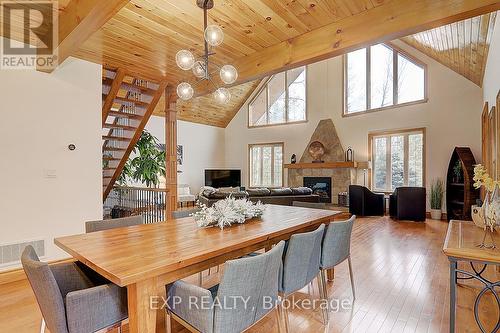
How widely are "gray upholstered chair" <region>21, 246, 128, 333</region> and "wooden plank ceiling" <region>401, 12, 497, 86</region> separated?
15.7 ft

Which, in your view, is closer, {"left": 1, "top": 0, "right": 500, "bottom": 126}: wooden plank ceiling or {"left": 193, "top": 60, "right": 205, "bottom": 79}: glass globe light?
{"left": 1, "top": 0, "right": 500, "bottom": 126}: wooden plank ceiling

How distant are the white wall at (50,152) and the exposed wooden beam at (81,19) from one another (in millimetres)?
818

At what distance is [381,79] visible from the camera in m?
7.39

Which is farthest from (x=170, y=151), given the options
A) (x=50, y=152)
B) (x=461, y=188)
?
(x=461, y=188)

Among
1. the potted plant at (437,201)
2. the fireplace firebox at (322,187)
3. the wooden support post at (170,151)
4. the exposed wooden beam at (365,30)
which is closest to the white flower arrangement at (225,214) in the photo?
the exposed wooden beam at (365,30)

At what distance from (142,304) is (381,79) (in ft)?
26.2

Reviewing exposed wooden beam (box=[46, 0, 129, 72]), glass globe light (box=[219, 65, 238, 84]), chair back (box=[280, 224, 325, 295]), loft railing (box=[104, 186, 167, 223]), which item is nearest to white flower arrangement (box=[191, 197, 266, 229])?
chair back (box=[280, 224, 325, 295])

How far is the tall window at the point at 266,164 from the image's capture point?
31.4ft

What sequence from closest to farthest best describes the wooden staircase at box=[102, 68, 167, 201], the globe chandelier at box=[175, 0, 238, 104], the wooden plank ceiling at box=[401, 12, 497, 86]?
the globe chandelier at box=[175, 0, 238, 104] → the wooden plank ceiling at box=[401, 12, 497, 86] → the wooden staircase at box=[102, 68, 167, 201]

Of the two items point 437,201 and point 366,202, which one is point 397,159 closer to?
point 437,201

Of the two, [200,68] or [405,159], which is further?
[405,159]

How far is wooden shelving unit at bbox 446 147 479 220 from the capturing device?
17.5ft

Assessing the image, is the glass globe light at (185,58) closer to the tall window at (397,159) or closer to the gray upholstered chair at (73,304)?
the gray upholstered chair at (73,304)

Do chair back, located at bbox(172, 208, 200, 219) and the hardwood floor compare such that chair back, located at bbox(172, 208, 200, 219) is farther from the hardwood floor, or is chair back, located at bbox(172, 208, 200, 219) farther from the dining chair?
the dining chair
